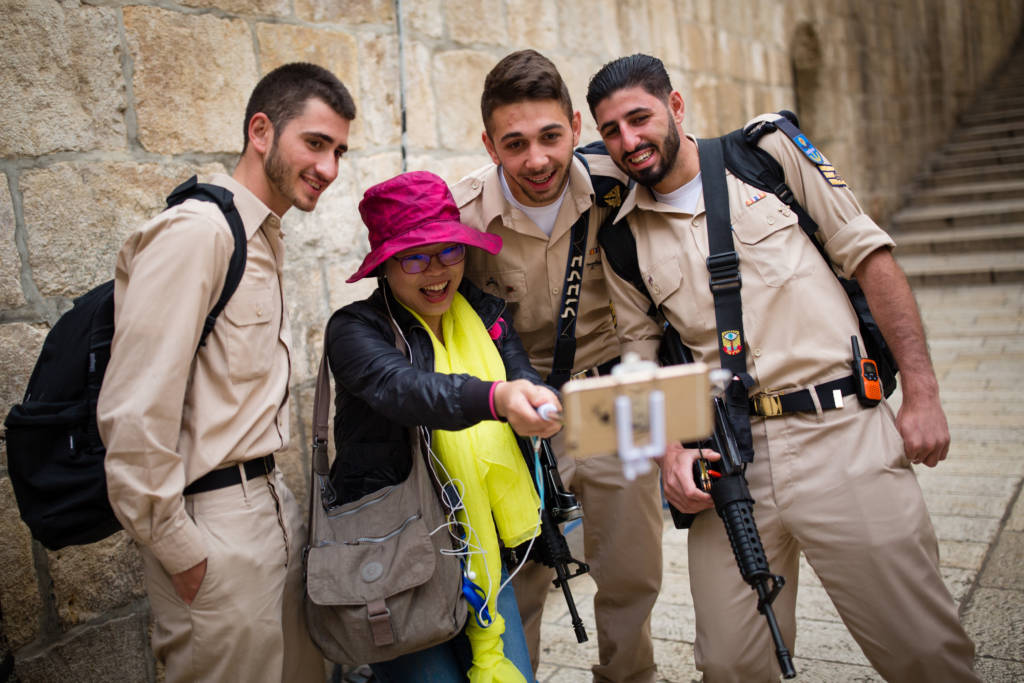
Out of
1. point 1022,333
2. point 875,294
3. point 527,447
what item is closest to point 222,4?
point 527,447

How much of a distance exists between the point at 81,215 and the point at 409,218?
122 cm

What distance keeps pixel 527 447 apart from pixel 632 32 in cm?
452

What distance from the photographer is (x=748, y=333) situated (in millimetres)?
2400

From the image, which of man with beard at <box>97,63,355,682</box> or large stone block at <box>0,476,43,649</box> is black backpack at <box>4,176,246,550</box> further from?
large stone block at <box>0,476,43,649</box>

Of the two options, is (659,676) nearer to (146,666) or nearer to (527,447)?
(527,447)

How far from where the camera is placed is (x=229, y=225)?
6.82ft

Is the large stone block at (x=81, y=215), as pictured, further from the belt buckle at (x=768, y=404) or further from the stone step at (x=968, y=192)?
the stone step at (x=968, y=192)

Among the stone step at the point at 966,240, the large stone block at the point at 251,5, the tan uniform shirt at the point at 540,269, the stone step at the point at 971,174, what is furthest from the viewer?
the stone step at the point at 971,174

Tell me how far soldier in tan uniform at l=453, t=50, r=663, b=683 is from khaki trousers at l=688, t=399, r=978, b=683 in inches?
22.0

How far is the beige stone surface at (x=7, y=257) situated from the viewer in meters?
2.59

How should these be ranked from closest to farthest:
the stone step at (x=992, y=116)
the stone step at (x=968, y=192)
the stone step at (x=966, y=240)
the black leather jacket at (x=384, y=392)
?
the black leather jacket at (x=384, y=392) < the stone step at (x=966, y=240) < the stone step at (x=968, y=192) < the stone step at (x=992, y=116)

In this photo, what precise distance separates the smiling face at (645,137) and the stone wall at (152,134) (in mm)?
A: 1568

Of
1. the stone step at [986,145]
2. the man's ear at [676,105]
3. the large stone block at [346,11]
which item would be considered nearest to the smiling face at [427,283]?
the man's ear at [676,105]

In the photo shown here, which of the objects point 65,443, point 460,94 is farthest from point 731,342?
point 460,94
